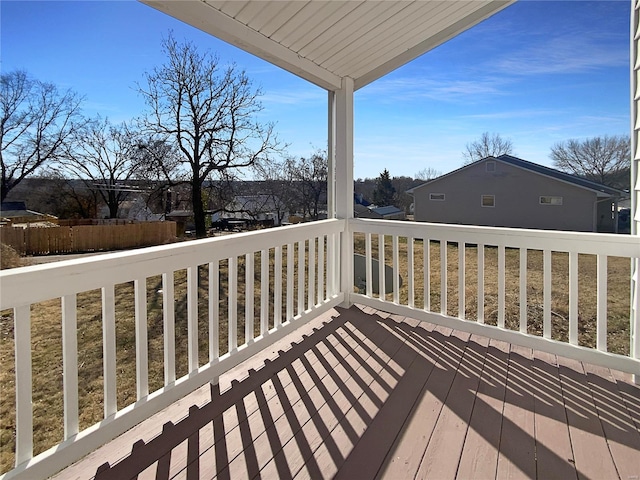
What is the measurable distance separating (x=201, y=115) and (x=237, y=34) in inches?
31.4

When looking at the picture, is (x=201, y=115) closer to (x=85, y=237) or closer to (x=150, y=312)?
(x=85, y=237)

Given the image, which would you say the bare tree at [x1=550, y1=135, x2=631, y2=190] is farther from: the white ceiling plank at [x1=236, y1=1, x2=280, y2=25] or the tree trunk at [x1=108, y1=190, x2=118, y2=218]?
the tree trunk at [x1=108, y1=190, x2=118, y2=218]

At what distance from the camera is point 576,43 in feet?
7.23

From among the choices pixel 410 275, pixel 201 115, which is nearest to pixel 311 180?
pixel 410 275

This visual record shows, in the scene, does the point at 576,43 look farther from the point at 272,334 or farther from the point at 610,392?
the point at 272,334

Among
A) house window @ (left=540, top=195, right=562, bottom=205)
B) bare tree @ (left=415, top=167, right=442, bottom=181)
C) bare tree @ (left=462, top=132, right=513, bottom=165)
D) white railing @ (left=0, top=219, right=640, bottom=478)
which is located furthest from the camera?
Answer: bare tree @ (left=415, top=167, right=442, bottom=181)

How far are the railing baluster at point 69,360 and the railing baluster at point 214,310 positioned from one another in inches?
28.1

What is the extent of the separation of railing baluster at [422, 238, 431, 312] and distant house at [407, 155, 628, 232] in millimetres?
219

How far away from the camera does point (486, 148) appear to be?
106 inches

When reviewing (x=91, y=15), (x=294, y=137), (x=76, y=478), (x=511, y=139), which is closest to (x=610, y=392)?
(x=511, y=139)

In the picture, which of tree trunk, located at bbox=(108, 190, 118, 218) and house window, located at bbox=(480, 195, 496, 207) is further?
house window, located at bbox=(480, 195, 496, 207)

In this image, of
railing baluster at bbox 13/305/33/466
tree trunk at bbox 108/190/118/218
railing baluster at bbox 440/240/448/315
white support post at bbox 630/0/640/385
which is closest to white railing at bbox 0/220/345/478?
railing baluster at bbox 13/305/33/466

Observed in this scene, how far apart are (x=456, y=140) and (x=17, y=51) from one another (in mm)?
2530

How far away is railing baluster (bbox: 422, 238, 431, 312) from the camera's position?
3074mm
